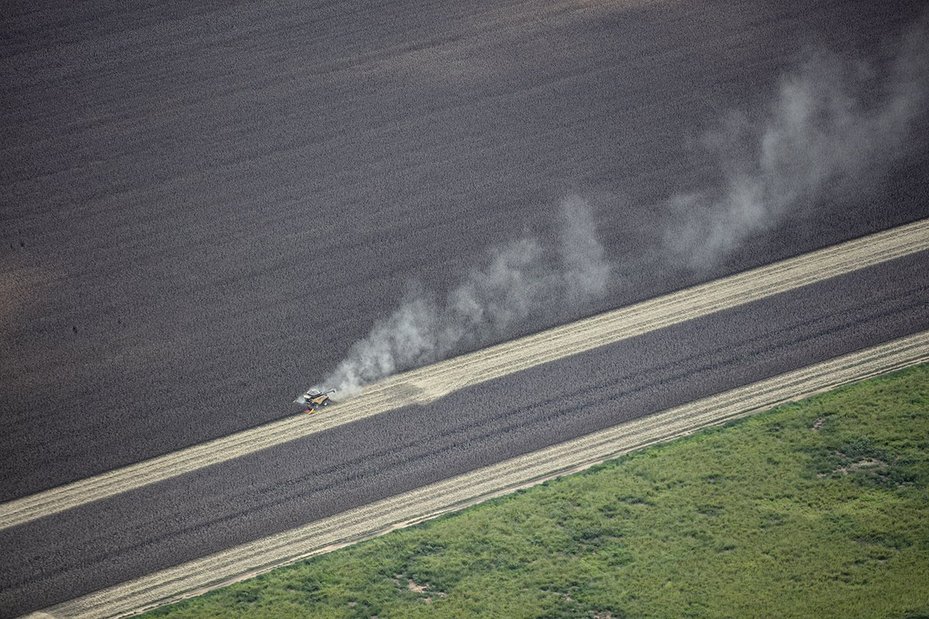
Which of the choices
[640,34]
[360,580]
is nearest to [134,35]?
[640,34]

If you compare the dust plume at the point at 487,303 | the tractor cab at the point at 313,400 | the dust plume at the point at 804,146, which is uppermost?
the dust plume at the point at 804,146

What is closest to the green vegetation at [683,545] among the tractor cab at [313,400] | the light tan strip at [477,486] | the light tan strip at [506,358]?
the light tan strip at [477,486]

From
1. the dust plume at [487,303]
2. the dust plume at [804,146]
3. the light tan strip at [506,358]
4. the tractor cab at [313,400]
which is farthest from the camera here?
the dust plume at [804,146]

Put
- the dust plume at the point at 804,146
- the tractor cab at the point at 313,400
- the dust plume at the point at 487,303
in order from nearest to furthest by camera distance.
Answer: the tractor cab at the point at 313,400 < the dust plume at the point at 487,303 < the dust plume at the point at 804,146

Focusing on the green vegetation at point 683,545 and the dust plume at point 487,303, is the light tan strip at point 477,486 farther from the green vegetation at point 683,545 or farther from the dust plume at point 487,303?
the dust plume at point 487,303

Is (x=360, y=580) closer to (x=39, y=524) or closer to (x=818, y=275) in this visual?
(x=39, y=524)
